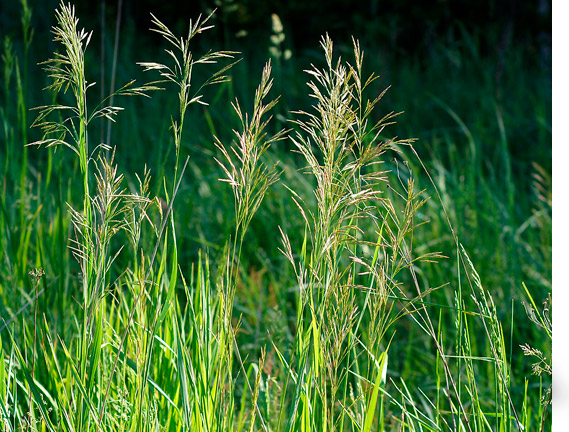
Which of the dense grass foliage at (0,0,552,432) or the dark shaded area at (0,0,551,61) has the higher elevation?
the dark shaded area at (0,0,551,61)

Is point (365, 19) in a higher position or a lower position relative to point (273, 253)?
higher

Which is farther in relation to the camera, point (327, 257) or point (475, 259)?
point (475, 259)

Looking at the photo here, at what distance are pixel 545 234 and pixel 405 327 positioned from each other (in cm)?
57

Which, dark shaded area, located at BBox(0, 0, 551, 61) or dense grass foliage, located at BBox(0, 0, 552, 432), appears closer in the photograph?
dense grass foliage, located at BBox(0, 0, 552, 432)

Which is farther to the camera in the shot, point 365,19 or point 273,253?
point 365,19

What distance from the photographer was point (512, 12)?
3672 mm

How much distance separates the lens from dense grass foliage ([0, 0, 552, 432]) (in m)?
0.72

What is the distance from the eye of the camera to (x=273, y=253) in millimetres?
2113

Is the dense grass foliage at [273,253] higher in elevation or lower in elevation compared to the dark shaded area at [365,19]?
lower

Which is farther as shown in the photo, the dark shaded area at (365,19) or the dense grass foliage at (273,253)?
the dark shaded area at (365,19)

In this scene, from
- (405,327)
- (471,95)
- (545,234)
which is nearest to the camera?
(405,327)

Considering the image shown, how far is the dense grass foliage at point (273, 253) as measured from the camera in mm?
717

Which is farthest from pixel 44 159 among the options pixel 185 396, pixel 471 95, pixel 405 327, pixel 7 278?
pixel 185 396
